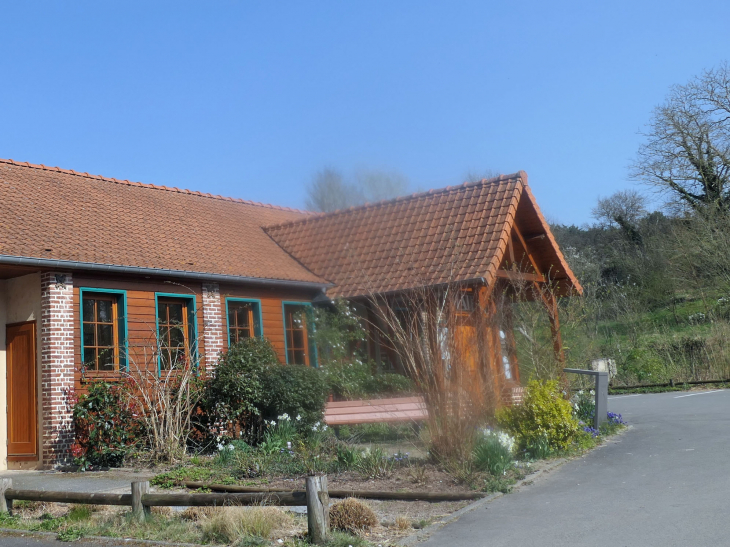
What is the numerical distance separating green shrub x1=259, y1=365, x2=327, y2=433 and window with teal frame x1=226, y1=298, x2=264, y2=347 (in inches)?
86.3

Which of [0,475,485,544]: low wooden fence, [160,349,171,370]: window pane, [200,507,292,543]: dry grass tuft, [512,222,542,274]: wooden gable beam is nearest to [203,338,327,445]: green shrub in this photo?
[160,349,171,370]: window pane

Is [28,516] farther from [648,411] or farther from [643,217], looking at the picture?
[643,217]

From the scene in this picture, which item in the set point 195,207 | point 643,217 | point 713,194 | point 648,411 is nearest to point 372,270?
point 195,207

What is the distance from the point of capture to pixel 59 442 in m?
12.2

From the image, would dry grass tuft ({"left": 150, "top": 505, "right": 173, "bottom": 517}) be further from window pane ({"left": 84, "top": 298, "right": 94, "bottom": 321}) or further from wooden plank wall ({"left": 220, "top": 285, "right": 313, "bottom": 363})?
wooden plank wall ({"left": 220, "top": 285, "right": 313, "bottom": 363})

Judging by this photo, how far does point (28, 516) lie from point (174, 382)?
4.24m

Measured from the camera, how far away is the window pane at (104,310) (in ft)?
43.6

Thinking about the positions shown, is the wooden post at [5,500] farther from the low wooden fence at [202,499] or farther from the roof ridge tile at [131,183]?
the roof ridge tile at [131,183]

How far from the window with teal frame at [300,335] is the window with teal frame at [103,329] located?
14.3 ft

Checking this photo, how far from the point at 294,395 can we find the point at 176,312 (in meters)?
3.15

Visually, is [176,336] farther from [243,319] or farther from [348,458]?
[348,458]

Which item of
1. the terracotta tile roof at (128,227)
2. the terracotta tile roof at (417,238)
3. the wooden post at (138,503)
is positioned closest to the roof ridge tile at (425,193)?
the terracotta tile roof at (417,238)

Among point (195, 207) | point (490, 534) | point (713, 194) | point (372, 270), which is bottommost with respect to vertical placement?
point (490, 534)

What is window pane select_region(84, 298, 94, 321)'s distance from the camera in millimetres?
13039
